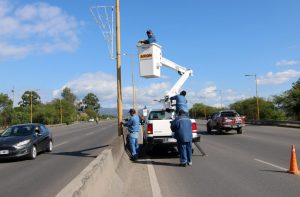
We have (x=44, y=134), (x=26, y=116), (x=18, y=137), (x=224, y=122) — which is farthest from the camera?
(x=26, y=116)

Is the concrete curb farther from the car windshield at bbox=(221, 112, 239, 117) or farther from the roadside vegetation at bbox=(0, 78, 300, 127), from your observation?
the roadside vegetation at bbox=(0, 78, 300, 127)

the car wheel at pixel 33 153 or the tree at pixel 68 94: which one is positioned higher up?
the tree at pixel 68 94

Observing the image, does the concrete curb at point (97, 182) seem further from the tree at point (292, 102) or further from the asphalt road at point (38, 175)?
the tree at point (292, 102)

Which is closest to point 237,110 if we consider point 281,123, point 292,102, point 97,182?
point 292,102

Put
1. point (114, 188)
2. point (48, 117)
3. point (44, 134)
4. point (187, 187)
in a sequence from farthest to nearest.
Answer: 1. point (48, 117)
2. point (44, 134)
3. point (187, 187)
4. point (114, 188)

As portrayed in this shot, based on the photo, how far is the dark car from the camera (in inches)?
657

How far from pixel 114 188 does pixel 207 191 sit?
6.32ft

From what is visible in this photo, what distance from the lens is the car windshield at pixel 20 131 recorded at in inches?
731

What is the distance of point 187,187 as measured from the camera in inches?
388

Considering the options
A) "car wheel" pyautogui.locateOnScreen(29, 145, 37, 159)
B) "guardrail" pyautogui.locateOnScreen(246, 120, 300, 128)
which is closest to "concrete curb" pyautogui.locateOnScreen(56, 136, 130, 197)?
"car wheel" pyautogui.locateOnScreen(29, 145, 37, 159)

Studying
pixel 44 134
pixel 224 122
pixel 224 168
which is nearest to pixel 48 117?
pixel 224 122

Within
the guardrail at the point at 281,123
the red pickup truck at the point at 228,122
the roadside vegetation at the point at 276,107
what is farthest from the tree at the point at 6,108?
the red pickup truck at the point at 228,122

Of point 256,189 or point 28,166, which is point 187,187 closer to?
point 256,189

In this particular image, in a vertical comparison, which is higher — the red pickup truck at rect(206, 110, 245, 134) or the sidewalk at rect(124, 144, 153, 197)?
the red pickup truck at rect(206, 110, 245, 134)
